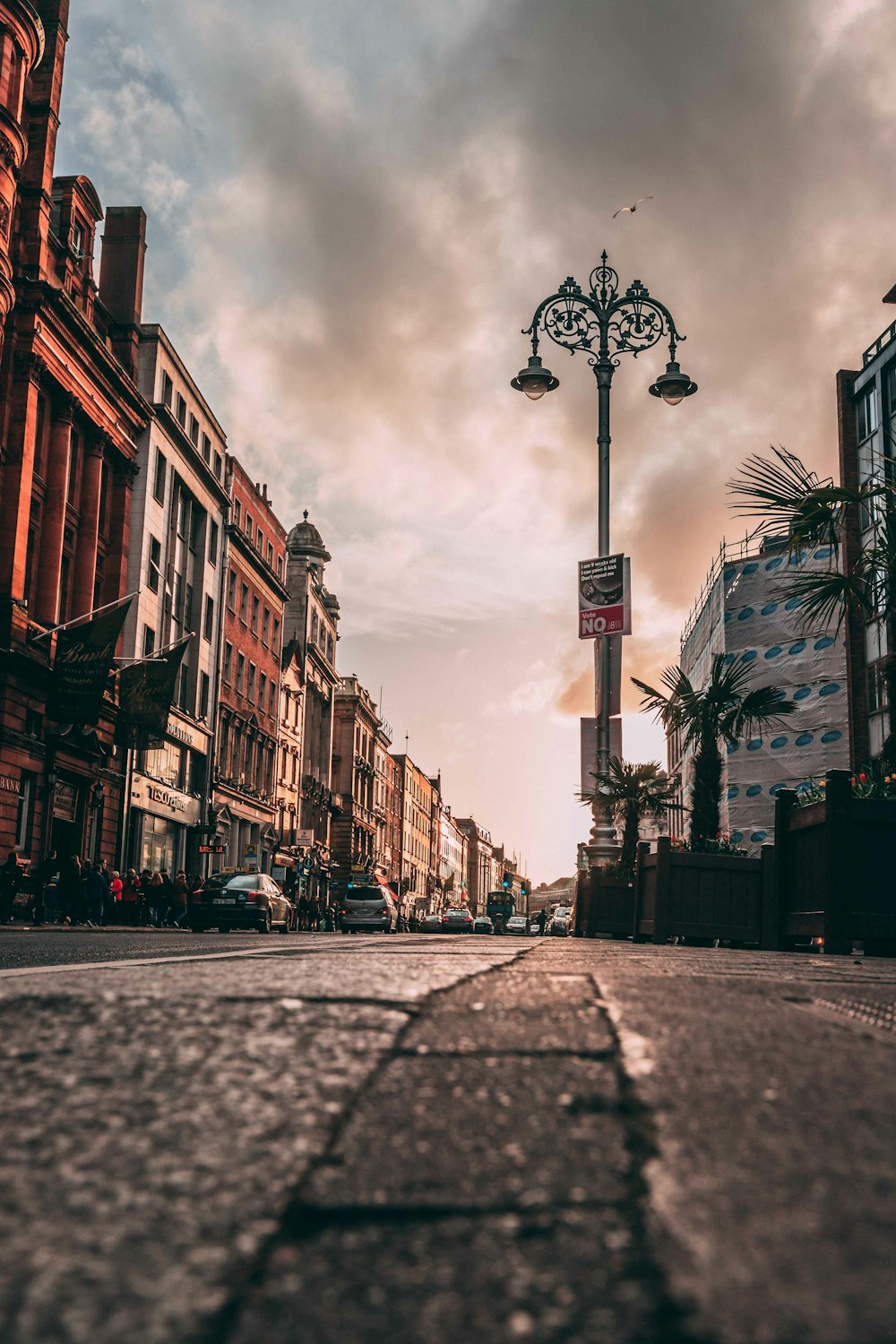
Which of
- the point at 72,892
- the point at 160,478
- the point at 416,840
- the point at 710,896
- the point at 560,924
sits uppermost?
the point at 160,478

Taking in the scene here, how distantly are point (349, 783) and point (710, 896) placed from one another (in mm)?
66768

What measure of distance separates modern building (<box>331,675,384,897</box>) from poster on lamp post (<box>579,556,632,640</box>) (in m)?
55.2

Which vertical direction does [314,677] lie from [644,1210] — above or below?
above

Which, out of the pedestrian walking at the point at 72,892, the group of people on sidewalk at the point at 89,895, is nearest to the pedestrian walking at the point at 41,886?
the group of people on sidewalk at the point at 89,895

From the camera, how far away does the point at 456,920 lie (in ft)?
222

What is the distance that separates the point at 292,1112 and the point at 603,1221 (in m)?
0.42

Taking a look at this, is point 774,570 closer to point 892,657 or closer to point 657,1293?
point 892,657

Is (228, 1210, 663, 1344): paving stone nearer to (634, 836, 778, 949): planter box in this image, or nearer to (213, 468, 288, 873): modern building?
(634, 836, 778, 949): planter box

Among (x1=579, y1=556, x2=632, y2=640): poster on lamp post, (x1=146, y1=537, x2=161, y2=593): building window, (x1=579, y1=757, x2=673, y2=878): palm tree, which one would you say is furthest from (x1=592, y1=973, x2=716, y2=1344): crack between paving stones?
(x1=146, y1=537, x2=161, y2=593): building window

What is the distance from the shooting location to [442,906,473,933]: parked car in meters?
67.6

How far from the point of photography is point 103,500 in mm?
38281

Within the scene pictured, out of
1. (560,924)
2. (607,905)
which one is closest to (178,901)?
(607,905)

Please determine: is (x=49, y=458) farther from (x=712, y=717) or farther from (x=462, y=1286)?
(x=462, y=1286)

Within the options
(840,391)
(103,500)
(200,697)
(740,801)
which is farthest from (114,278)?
(740,801)
